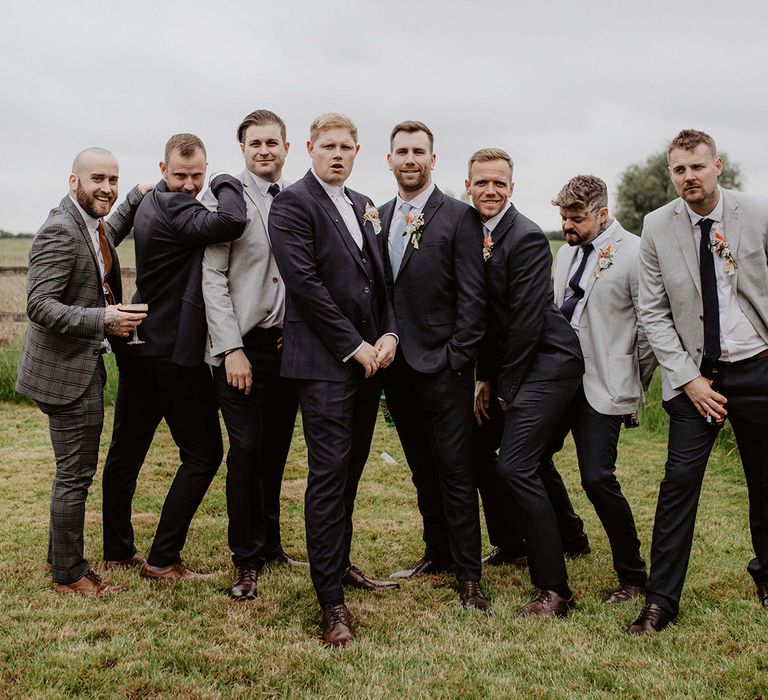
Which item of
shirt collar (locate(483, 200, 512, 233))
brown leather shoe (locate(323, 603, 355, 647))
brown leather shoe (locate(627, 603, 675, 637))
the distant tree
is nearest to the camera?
brown leather shoe (locate(323, 603, 355, 647))

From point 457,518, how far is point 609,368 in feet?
3.90

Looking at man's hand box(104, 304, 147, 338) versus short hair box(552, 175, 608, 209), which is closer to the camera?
man's hand box(104, 304, 147, 338)

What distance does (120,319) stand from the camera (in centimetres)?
430

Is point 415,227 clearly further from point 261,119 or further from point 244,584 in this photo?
point 244,584

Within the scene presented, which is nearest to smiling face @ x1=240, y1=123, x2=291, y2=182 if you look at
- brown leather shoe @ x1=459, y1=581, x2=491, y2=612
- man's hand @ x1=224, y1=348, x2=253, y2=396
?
man's hand @ x1=224, y1=348, x2=253, y2=396

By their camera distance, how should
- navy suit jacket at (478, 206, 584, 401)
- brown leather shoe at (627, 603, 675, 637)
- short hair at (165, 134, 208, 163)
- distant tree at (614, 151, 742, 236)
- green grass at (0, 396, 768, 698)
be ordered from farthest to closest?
distant tree at (614, 151, 742, 236) → short hair at (165, 134, 208, 163) → navy suit jacket at (478, 206, 584, 401) → brown leather shoe at (627, 603, 675, 637) → green grass at (0, 396, 768, 698)

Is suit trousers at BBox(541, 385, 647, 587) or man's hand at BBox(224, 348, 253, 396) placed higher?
man's hand at BBox(224, 348, 253, 396)

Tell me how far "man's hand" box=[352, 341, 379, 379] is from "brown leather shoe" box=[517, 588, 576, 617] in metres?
1.53

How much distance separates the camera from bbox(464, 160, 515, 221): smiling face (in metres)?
4.45

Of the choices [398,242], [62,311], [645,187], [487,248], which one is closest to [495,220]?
[487,248]

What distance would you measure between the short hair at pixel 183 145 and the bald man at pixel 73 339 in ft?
1.12

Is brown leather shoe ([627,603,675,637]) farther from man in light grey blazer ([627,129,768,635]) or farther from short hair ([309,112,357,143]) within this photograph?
short hair ([309,112,357,143])

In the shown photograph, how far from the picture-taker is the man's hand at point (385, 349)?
427 centimetres

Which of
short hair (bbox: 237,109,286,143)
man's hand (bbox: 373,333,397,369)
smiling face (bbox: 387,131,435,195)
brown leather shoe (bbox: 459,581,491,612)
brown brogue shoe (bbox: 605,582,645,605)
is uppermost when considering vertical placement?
short hair (bbox: 237,109,286,143)
